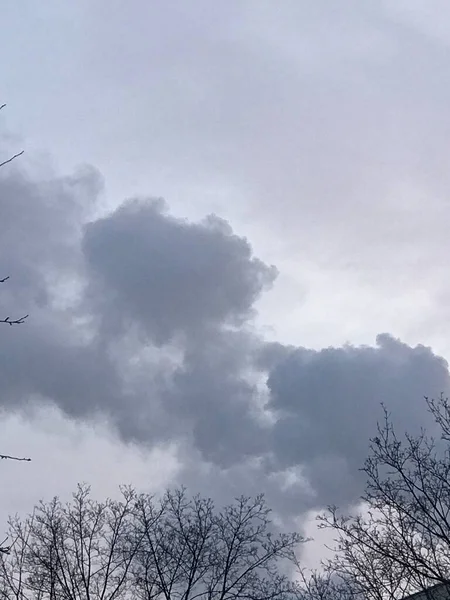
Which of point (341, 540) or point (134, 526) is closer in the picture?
point (341, 540)

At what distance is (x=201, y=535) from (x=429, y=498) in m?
15.3

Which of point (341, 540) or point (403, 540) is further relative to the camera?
point (341, 540)

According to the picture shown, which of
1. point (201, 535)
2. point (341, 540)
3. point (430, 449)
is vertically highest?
point (201, 535)

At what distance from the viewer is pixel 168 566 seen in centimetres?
2773

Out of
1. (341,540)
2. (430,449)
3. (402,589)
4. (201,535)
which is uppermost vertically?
(201,535)

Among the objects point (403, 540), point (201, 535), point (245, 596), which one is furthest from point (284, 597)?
point (403, 540)

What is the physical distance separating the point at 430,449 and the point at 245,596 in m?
13.9

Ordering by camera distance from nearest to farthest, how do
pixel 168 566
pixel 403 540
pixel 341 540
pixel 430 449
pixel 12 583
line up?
pixel 403 540, pixel 430 449, pixel 341 540, pixel 12 583, pixel 168 566

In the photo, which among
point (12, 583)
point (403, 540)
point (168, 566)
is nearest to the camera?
point (403, 540)

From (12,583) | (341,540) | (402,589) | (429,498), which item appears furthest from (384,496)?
(12,583)

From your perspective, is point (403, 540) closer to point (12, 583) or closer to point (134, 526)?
point (134, 526)

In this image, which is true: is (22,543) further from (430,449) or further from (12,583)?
(430,449)

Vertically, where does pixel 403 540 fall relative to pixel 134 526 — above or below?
below

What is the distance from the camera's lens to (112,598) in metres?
26.5
